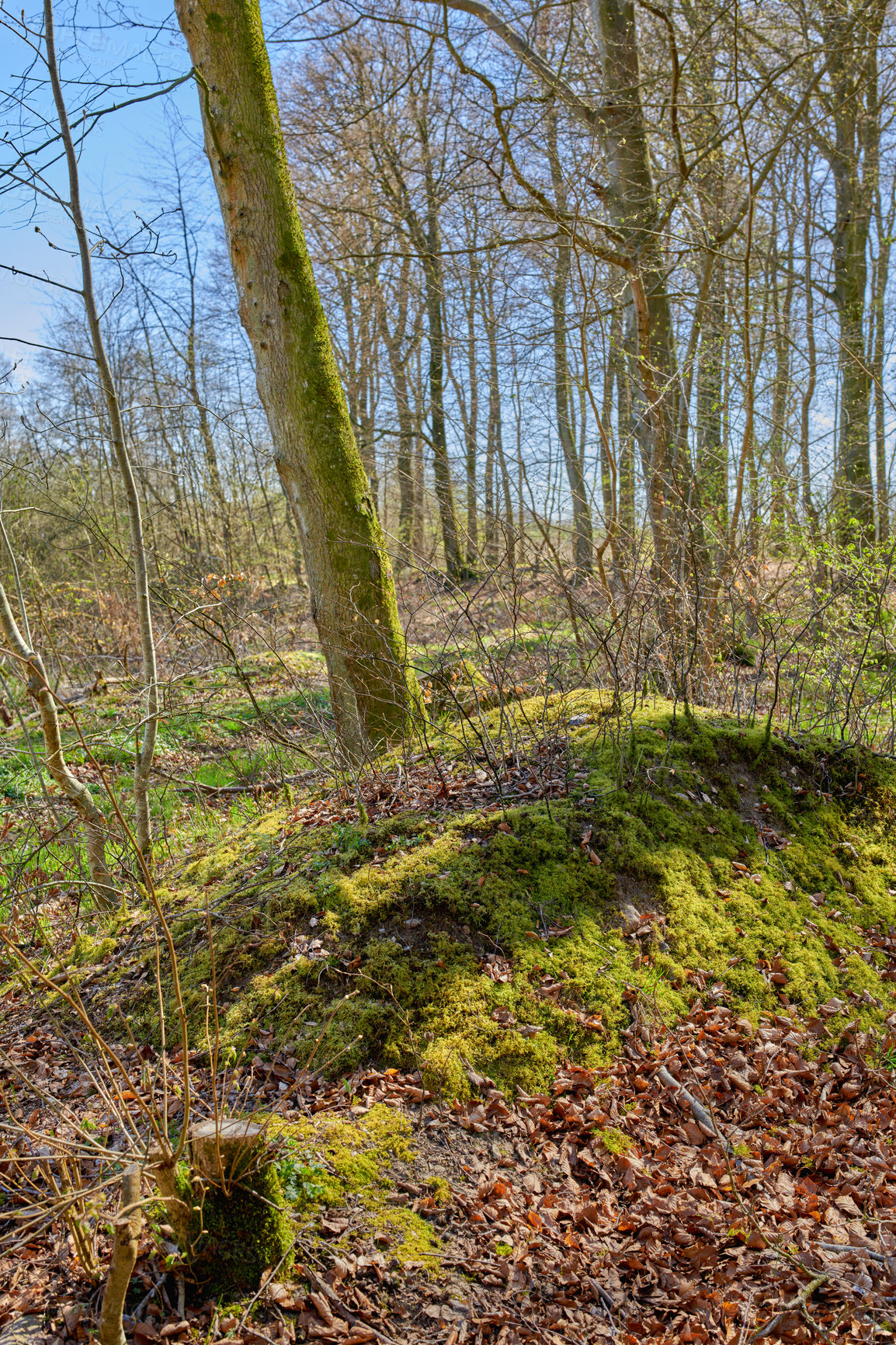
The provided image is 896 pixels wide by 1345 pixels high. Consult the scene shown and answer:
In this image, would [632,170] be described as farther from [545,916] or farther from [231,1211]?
[231,1211]

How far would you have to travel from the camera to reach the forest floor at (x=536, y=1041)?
2160mm

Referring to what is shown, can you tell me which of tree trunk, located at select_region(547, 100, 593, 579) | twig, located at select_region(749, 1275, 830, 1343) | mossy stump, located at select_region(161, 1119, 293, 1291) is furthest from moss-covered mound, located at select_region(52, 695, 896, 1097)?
tree trunk, located at select_region(547, 100, 593, 579)

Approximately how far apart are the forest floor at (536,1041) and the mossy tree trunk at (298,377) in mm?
871

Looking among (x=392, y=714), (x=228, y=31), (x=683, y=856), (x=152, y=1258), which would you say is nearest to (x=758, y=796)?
(x=683, y=856)

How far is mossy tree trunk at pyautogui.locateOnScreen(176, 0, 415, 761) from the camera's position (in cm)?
482

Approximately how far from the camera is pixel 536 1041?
9.91 ft

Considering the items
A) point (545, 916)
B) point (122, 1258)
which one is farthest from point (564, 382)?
point (122, 1258)

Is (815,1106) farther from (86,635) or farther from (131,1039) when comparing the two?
(86,635)

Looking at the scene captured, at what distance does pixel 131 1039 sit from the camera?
3.11 m

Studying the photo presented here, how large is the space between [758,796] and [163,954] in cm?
347

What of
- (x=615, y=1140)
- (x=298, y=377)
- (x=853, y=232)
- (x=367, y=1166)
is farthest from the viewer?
(x=853, y=232)

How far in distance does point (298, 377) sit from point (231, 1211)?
4.52 metres

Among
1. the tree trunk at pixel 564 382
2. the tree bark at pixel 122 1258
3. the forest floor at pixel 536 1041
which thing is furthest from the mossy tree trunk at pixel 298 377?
the tree bark at pixel 122 1258

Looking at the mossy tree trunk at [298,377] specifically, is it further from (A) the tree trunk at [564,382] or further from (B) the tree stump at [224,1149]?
(B) the tree stump at [224,1149]
